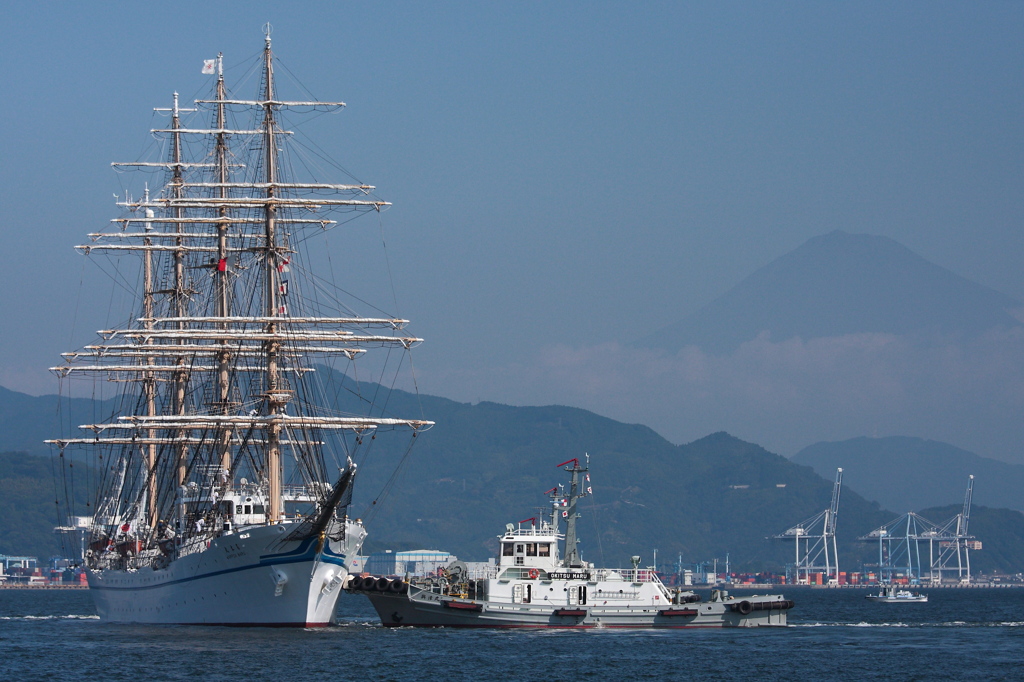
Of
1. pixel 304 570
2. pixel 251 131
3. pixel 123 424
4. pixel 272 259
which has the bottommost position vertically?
pixel 304 570

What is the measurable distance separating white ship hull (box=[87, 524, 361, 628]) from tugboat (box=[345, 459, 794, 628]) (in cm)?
483

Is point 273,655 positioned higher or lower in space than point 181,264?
lower

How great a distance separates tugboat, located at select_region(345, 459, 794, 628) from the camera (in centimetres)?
8925

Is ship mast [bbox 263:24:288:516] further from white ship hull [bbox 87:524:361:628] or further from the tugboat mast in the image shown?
the tugboat mast

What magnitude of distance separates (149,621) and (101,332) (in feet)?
79.4

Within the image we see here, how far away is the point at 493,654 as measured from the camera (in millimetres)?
75625

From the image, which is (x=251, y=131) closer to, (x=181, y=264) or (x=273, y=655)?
(x=181, y=264)

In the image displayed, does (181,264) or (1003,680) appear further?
(181,264)

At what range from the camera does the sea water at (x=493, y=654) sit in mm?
68438

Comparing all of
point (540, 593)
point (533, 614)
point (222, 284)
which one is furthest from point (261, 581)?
point (222, 284)

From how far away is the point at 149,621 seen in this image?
99.5 meters

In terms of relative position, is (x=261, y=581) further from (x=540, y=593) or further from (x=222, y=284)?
(x=222, y=284)

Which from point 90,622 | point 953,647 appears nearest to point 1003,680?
point 953,647

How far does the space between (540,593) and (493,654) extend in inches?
552
